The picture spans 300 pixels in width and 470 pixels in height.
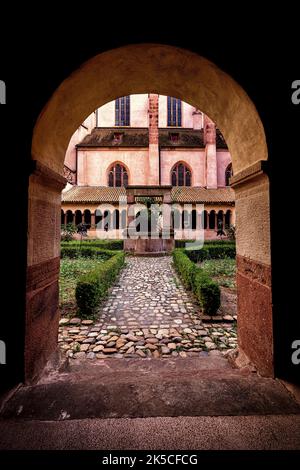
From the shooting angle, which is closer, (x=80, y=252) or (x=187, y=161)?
(x=80, y=252)

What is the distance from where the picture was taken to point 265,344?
2.13 meters

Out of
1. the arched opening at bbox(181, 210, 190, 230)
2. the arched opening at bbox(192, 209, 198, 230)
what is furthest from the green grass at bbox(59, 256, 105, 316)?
the arched opening at bbox(192, 209, 198, 230)

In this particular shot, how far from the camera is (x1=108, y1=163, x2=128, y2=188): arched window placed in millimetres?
24938

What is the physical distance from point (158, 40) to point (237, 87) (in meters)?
0.82

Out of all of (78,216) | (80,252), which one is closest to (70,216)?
(78,216)

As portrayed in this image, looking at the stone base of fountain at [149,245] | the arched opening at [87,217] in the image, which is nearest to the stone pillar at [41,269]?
the stone base of fountain at [149,245]

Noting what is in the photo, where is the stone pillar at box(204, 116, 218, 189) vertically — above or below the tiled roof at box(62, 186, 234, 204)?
above

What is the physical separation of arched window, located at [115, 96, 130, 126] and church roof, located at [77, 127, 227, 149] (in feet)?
4.64

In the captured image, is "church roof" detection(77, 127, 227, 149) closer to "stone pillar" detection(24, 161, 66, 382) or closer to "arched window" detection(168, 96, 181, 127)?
"arched window" detection(168, 96, 181, 127)

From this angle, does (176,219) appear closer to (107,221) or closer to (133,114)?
(107,221)

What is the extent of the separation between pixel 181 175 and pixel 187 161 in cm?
162

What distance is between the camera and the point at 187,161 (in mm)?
24859

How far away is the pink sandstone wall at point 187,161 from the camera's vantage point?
81.3ft

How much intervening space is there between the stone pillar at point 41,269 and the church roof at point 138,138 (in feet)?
78.4
